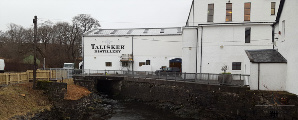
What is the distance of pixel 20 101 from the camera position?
49.6 feet

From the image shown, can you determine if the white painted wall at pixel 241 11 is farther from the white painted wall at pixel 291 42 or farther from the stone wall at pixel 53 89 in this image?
the stone wall at pixel 53 89

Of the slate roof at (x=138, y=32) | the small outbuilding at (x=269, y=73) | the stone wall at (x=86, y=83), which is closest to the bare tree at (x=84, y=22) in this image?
the slate roof at (x=138, y=32)

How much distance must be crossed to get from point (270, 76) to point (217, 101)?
14.1ft

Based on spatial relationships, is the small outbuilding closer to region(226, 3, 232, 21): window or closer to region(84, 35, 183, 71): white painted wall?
region(226, 3, 232, 21): window

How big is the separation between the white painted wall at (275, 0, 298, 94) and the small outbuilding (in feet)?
1.49

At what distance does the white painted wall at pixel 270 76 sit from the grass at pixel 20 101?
15.9 meters

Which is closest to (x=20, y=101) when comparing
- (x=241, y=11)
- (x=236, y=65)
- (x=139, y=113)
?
(x=139, y=113)

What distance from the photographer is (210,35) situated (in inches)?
931

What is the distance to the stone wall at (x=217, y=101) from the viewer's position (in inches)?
523

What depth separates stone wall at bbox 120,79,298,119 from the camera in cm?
1329

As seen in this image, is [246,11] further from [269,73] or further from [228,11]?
[269,73]

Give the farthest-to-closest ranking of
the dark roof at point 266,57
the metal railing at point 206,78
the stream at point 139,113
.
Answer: the stream at point 139,113
the metal railing at point 206,78
the dark roof at point 266,57

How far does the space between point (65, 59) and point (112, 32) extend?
14313mm

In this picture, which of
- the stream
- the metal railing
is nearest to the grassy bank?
the stream
